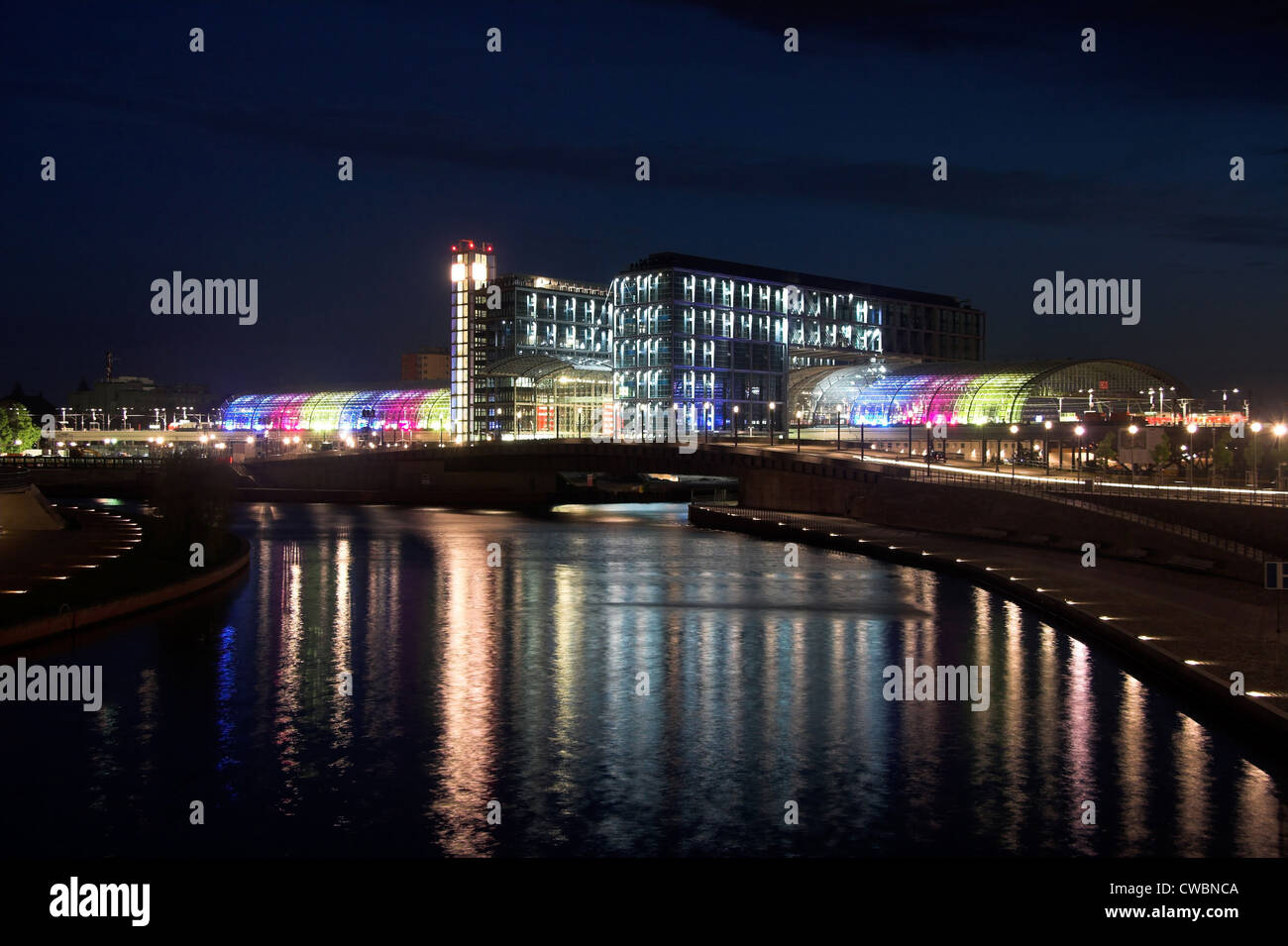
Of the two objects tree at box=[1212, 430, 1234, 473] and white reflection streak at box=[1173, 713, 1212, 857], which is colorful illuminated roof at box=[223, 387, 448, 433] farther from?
white reflection streak at box=[1173, 713, 1212, 857]

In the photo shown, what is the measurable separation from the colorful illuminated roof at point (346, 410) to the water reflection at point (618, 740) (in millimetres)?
130084

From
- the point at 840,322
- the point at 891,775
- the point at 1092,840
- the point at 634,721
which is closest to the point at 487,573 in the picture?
the point at 634,721

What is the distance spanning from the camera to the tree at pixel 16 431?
14875 centimetres

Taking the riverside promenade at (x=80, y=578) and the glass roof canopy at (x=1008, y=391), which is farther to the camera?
the glass roof canopy at (x=1008, y=391)

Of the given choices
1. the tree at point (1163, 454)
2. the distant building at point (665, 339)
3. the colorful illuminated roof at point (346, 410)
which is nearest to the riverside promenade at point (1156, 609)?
the tree at point (1163, 454)

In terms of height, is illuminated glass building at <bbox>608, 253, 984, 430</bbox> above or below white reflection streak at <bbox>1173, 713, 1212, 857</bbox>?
above

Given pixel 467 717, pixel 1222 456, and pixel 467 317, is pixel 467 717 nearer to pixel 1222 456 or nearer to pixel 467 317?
pixel 1222 456

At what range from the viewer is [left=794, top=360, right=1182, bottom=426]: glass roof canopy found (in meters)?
117

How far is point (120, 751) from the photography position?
24734 mm

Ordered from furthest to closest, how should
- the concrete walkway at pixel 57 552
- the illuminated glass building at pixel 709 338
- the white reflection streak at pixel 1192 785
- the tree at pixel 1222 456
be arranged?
the illuminated glass building at pixel 709 338 → the tree at pixel 1222 456 → the concrete walkway at pixel 57 552 → the white reflection streak at pixel 1192 785

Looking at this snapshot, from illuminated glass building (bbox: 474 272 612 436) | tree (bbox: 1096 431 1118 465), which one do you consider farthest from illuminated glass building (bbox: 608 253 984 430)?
tree (bbox: 1096 431 1118 465)

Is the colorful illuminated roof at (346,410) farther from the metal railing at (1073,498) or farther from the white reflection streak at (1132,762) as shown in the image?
the white reflection streak at (1132,762)

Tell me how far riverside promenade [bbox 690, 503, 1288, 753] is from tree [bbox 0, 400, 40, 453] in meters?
117
